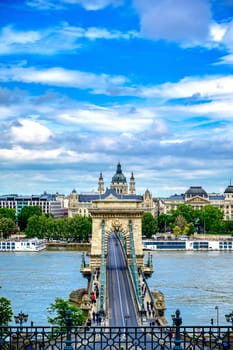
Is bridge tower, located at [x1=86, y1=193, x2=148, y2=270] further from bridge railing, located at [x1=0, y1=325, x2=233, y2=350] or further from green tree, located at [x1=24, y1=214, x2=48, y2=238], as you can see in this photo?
green tree, located at [x1=24, y1=214, x2=48, y2=238]

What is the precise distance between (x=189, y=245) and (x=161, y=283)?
41353mm

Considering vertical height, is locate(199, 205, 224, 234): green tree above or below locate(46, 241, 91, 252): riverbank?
above

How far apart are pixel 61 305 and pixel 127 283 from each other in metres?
13.1

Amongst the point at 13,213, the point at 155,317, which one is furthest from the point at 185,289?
the point at 13,213

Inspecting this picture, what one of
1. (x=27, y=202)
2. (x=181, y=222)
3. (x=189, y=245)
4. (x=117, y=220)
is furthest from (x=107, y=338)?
(x=27, y=202)

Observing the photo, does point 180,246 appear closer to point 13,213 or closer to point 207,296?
point 13,213

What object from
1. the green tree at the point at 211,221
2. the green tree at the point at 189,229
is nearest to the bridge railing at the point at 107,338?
the green tree at the point at 189,229

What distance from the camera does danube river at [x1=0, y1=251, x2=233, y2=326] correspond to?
127 feet

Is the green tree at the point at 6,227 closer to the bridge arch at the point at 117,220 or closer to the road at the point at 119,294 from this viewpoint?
the road at the point at 119,294

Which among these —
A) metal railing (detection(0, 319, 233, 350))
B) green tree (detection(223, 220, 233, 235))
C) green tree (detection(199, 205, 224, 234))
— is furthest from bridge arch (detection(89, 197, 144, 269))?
green tree (detection(223, 220, 233, 235))

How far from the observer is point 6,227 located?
Result: 349ft

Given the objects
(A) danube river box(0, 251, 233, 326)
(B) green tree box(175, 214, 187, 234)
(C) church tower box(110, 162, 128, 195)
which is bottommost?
(A) danube river box(0, 251, 233, 326)

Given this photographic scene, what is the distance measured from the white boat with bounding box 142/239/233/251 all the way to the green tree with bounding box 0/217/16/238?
2483cm

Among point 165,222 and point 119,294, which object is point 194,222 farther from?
point 119,294
